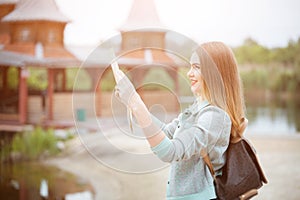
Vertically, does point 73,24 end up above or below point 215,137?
above

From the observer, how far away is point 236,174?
0.95 meters

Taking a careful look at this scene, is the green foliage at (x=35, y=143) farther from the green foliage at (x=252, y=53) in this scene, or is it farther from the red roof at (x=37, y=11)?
the green foliage at (x=252, y=53)

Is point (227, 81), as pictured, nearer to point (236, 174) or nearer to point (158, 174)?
point (236, 174)

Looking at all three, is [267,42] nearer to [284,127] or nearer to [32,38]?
[284,127]

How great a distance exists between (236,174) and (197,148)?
0.15 meters

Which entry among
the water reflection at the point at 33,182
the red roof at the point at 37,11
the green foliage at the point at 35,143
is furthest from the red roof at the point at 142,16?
the water reflection at the point at 33,182

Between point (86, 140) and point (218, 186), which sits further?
point (86, 140)

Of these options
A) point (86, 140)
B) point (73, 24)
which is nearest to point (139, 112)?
point (86, 140)

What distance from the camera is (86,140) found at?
1995 mm

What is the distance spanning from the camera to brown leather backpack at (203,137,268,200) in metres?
0.95

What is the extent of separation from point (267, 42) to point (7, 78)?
139 centimetres

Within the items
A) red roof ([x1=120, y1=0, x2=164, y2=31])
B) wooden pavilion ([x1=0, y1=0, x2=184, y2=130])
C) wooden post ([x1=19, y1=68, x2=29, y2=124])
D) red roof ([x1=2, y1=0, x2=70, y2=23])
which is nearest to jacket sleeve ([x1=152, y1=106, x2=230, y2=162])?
wooden pavilion ([x1=0, y1=0, x2=184, y2=130])

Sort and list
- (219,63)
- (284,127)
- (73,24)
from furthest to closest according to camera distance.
Answer: 1. (284,127)
2. (73,24)
3. (219,63)

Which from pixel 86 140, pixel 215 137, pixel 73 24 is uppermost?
pixel 73 24
